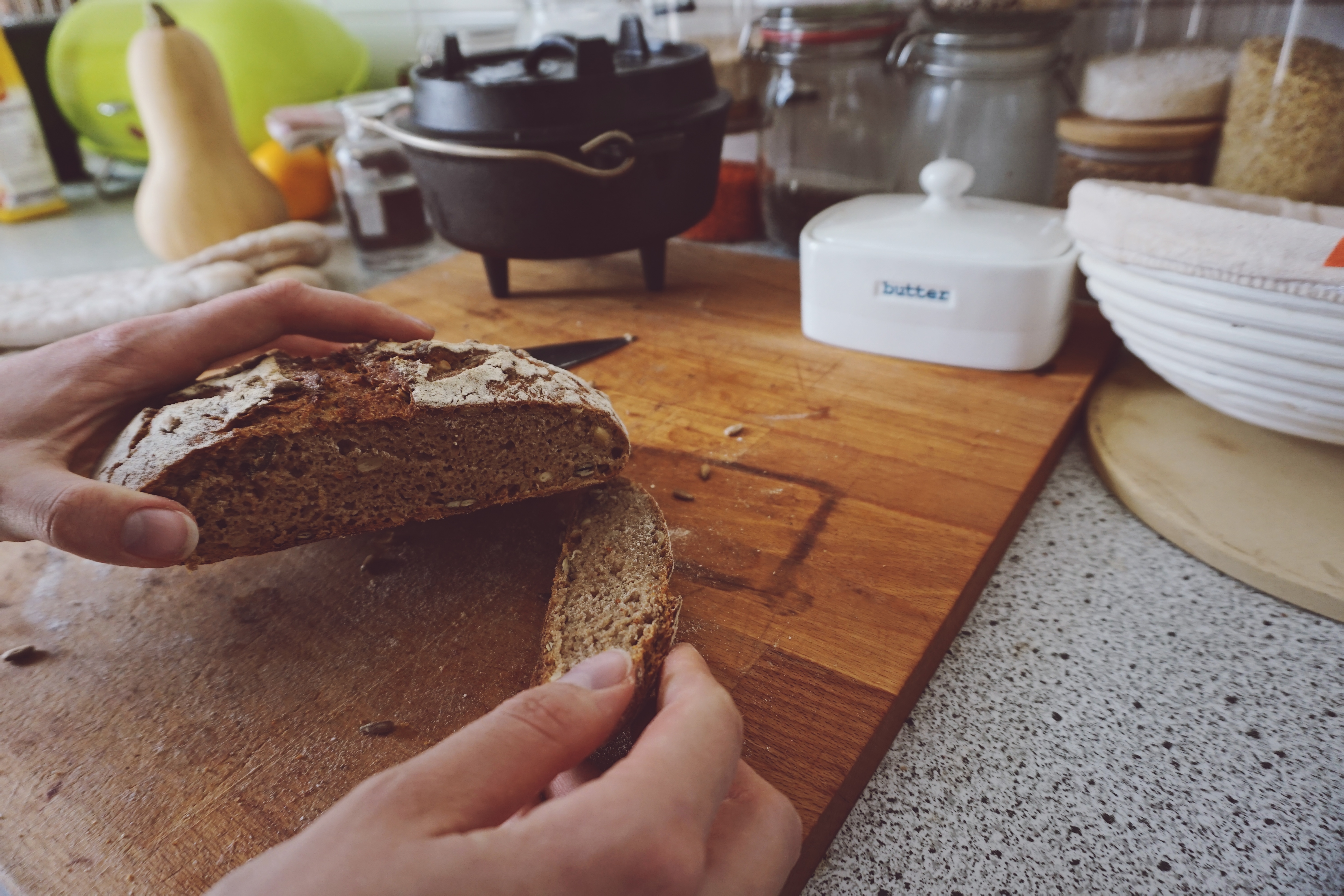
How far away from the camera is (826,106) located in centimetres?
169

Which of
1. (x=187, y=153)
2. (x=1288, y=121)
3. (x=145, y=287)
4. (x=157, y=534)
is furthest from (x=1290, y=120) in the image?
(x=187, y=153)

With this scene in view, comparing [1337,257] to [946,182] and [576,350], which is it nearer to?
[946,182]

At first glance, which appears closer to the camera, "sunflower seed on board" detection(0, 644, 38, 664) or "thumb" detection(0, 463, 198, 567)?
"thumb" detection(0, 463, 198, 567)

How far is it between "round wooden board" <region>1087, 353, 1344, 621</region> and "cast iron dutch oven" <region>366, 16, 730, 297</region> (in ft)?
2.67

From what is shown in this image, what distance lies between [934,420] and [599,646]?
2.19 ft

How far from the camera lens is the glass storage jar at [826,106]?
1.57m

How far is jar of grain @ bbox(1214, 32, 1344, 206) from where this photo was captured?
1.10 m

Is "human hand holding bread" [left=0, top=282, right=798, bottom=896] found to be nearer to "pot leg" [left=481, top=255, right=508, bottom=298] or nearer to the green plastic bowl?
"pot leg" [left=481, top=255, right=508, bottom=298]

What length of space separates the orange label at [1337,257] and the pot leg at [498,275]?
127 cm

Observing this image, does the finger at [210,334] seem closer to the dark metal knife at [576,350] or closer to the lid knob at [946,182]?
the dark metal knife at [576,350]

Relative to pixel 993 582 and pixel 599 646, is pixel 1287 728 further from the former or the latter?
pixel 599 646

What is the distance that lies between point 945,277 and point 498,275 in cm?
87

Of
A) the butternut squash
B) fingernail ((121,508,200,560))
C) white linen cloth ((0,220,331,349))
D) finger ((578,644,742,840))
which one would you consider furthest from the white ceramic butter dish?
the butternut squash

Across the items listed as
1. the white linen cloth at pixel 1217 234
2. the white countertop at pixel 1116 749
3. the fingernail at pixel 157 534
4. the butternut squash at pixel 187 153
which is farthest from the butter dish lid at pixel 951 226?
the butternut squash at pixel 187 153
